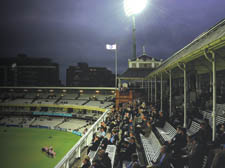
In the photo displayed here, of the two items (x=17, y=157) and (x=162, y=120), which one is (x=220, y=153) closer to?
(x=162, y=120)

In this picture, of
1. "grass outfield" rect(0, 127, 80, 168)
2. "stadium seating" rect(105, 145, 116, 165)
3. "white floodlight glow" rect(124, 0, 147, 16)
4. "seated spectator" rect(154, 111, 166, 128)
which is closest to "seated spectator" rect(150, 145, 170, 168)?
"stadium seating" rect(105, 145, 116, 165)

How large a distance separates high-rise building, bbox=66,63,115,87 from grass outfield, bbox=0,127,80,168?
6101 cm

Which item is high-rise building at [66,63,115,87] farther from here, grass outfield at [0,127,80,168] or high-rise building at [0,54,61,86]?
grass outfield at [0,127,80,168]

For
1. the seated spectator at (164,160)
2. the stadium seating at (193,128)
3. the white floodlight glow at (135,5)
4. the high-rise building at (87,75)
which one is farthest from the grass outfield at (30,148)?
the high-rise building at (87,75)

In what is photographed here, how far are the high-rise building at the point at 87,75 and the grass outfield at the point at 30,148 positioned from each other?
61013 millimetres

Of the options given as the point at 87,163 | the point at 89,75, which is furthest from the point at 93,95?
the point at 89,75

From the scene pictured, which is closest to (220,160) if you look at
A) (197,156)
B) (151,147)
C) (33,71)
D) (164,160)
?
(197,156)

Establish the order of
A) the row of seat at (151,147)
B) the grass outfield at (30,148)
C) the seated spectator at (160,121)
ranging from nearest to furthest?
the row of seat at (151,147)
the seated spectator at (160,121)
the grass outfield at (30,148)

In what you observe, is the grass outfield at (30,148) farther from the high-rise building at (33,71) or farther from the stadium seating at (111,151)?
the high-rise building at (33,71)

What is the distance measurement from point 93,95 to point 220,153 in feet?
120

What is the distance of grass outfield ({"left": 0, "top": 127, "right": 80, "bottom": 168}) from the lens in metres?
16.4

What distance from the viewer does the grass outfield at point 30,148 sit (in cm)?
1636

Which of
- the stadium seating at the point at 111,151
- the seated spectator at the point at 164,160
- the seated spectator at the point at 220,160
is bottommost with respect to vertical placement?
the stadium seating at the point at 111,151

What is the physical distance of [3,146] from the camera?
22.1 meters
